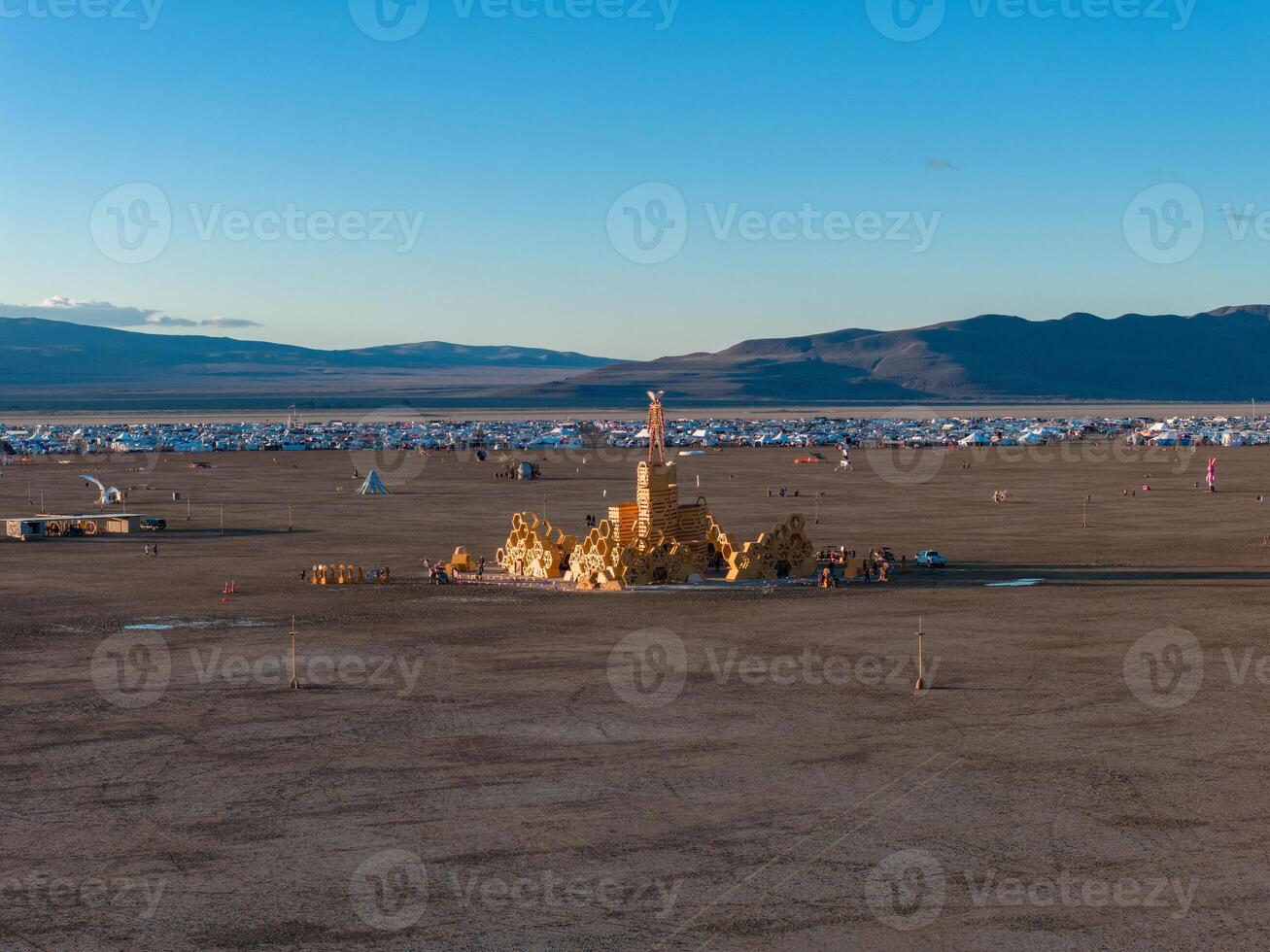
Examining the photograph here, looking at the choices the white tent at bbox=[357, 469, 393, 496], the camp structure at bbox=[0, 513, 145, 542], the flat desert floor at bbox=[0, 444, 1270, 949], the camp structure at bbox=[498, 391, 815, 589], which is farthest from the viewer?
the white tent at bbox=[357, 469, 393, 496]

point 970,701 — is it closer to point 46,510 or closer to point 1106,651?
point 1106,651

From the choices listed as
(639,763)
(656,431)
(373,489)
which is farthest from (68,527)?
(639,763)

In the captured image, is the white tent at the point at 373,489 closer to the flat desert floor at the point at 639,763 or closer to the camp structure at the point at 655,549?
the flat desert floor at the point at 639,763

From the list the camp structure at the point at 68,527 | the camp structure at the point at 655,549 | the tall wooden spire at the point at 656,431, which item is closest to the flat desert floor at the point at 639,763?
the camp structure at the point at 655,549

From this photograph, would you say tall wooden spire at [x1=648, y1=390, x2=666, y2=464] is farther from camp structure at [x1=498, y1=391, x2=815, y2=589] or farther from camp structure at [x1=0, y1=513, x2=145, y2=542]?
camp structure at [x1=0, y1=513, x2=145, y2=542]

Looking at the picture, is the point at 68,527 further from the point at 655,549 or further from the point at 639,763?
the point at 639,763

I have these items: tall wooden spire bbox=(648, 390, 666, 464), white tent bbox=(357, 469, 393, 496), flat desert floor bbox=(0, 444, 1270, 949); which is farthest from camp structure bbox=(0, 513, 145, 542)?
tall wooden spire bbox=(648, 390, 666, 464)
